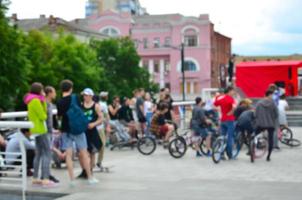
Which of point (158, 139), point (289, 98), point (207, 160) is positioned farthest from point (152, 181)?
point (289, 98)

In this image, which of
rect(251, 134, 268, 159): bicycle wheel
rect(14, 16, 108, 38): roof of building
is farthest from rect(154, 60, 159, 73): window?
rect(251, 134, 268, 159): bicycle wheel

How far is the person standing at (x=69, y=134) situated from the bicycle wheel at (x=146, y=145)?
626cm

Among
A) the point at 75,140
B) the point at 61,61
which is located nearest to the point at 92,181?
the point at 75,140

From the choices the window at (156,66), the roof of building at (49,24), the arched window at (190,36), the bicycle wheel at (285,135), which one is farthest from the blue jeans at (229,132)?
the window at (156,66)

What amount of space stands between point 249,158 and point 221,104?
165cm

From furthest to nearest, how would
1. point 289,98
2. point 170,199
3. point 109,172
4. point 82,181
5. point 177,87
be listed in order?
point 177,87, point 289,98, point 109,172, point 82,181, point 170,199

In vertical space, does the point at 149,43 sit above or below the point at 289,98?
above

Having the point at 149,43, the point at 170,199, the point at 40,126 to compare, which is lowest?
the point at 170,199

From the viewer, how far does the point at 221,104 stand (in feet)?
54.0

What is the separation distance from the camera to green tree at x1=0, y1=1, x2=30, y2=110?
47438 mm

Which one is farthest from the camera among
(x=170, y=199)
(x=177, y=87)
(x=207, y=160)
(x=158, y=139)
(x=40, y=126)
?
(x=177, y=87)

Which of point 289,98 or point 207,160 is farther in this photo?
point 289,98

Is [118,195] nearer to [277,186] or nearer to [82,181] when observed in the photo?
[82,181]

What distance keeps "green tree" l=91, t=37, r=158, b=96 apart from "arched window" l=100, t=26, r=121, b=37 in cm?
2724
